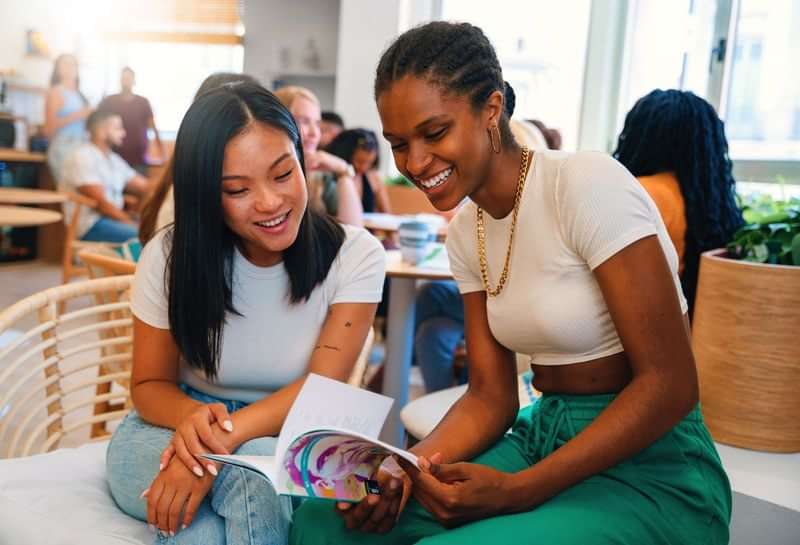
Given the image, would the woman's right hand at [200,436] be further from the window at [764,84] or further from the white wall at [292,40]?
the white wall at [292,40]

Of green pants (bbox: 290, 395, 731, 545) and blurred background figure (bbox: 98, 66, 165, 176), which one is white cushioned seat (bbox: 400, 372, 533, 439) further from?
blurred background figure (bbox: 98, 66, 165, 176)

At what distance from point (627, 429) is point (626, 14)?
3.43 metres

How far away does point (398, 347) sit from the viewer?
246 centimetres

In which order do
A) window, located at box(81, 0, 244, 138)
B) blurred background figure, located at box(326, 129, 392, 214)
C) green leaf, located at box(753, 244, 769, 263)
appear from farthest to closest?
window, located at box(81, 0, 244, 138)
blurred background figure, located at box(326, 129, 392, 214)
green leaf, located at box(753, 244, 769, 263)

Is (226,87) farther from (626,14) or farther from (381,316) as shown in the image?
(626,14)

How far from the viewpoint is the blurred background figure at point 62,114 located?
250 inches

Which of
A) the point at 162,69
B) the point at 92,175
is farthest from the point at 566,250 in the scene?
the point at 162,69

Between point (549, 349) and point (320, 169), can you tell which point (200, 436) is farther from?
point (320, 169)

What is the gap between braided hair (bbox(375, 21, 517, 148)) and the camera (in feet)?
3.27

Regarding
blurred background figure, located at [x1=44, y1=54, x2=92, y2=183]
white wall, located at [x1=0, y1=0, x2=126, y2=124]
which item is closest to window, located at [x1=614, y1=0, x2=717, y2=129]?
blurred background figure, located at [x1=44, y1=54, x2=92, y2=183]

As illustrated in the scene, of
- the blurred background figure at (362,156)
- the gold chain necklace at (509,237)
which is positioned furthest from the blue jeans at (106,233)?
the gold chain necklace at (509,237)

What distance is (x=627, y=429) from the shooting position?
0.97 meters

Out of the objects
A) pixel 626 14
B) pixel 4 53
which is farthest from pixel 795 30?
pixel 4 53

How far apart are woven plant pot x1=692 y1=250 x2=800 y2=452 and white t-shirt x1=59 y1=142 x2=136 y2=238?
4.20 m
